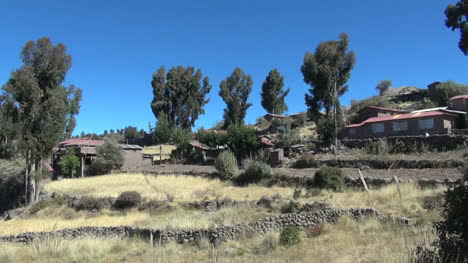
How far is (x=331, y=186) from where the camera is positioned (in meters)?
20.5

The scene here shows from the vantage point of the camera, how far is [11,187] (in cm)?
3003

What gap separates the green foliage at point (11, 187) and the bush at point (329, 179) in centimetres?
2582

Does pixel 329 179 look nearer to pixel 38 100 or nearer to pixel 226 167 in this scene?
pixel 226 167

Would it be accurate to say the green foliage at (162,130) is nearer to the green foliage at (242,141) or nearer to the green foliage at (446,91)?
the green foliage at (242,141)

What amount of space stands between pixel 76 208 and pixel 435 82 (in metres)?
63.3

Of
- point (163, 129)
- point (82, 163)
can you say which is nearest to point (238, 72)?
point (163, 129)

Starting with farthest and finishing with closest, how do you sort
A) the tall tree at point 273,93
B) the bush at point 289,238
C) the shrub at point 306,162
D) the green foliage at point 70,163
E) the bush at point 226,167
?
the tall tree at point 273,93
the green foliage at point 70,163
the shrub at point 306,162
the bush at point 226,167
the bush at point 289,238

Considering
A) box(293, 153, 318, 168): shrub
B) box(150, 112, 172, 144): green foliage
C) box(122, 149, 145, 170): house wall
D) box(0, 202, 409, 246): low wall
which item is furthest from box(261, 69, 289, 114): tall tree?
box(0, 202, 409, 246): low wall

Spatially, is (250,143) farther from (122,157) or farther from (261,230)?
(261,230)

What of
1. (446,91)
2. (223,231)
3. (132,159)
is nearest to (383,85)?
(446,91)

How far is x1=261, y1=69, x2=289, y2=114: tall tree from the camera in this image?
210 ft

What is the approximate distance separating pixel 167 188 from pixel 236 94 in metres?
38.1

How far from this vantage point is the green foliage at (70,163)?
38.1m

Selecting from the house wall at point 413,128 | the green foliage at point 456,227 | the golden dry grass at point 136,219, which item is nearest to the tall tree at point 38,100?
the golden dry grass at point 136,219
